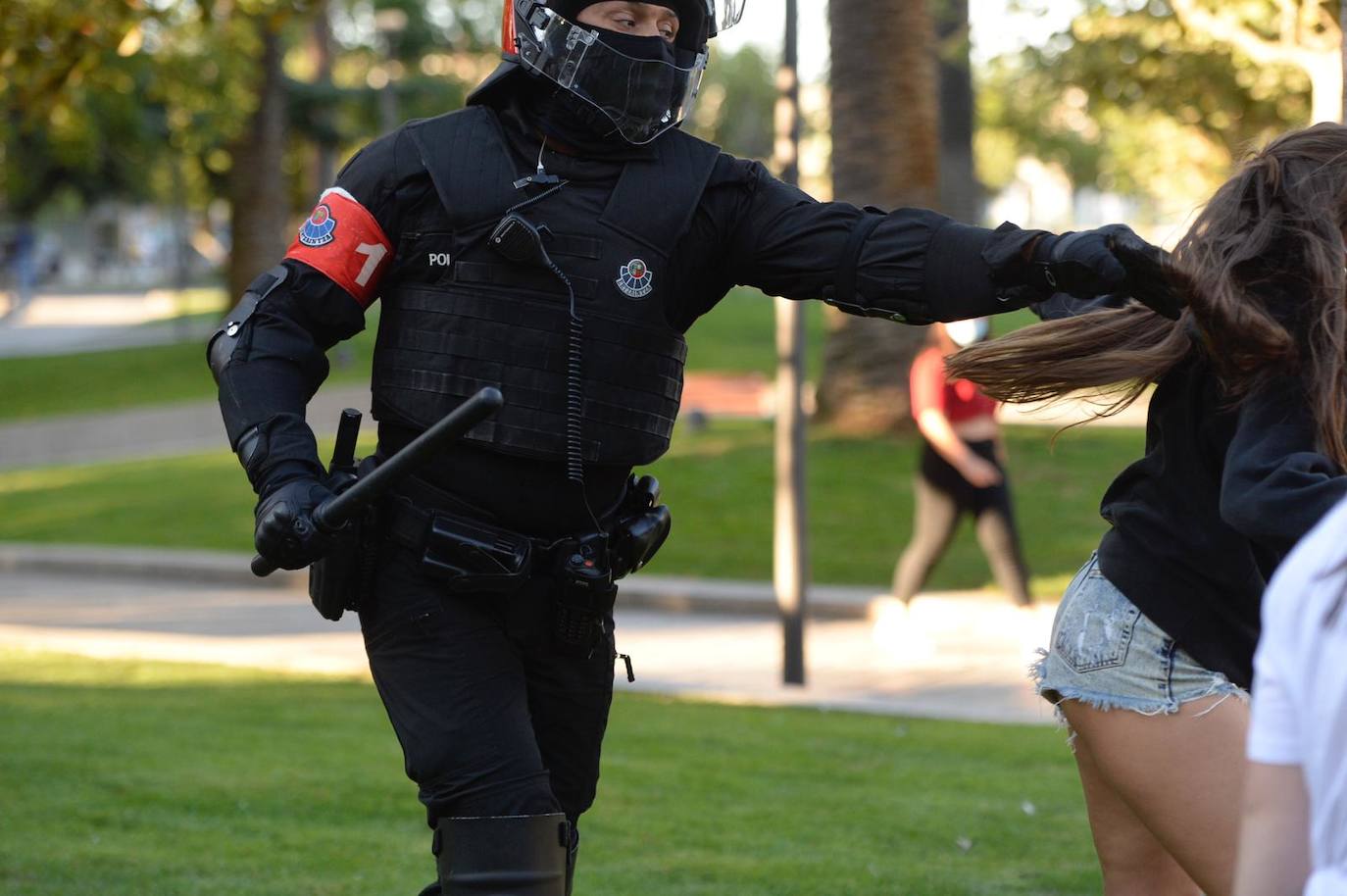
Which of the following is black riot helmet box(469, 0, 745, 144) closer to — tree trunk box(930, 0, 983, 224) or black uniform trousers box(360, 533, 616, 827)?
black uniform trousers box(360, 533, 616, 827)

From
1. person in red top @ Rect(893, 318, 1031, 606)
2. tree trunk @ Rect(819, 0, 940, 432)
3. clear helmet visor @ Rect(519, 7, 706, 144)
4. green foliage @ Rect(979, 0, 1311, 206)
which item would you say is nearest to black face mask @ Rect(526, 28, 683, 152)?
clear helmet visor @ Rect(519, 7, 706, 144)

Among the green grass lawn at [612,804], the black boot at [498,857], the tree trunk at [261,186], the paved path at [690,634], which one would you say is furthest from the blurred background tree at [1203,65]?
the tree trunk at [261,186]

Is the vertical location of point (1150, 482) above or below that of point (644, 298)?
below

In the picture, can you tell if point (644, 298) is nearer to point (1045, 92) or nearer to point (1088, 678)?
point (1088, 678)

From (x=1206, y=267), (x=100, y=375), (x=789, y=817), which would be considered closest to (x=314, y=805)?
(x=789, y=817)

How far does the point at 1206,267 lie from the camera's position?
9.21 ft

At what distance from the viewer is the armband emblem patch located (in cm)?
326

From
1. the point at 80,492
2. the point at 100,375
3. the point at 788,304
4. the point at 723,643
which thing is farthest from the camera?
the point at 100,375

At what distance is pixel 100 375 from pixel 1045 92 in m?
15.6

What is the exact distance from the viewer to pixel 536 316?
10.8 feet

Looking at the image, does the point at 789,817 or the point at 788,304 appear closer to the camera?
the point at 789,817

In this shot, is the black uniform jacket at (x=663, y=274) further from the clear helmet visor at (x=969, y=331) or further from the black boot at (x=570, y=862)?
the clear helmet visor at (x=969, y=331)

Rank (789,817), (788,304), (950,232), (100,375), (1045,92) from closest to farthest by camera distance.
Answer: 1. (950,232)
2. (789,817)
3. (788,304)
4. (1045,92)
5. (100,375)

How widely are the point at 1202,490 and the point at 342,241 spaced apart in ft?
5.06
